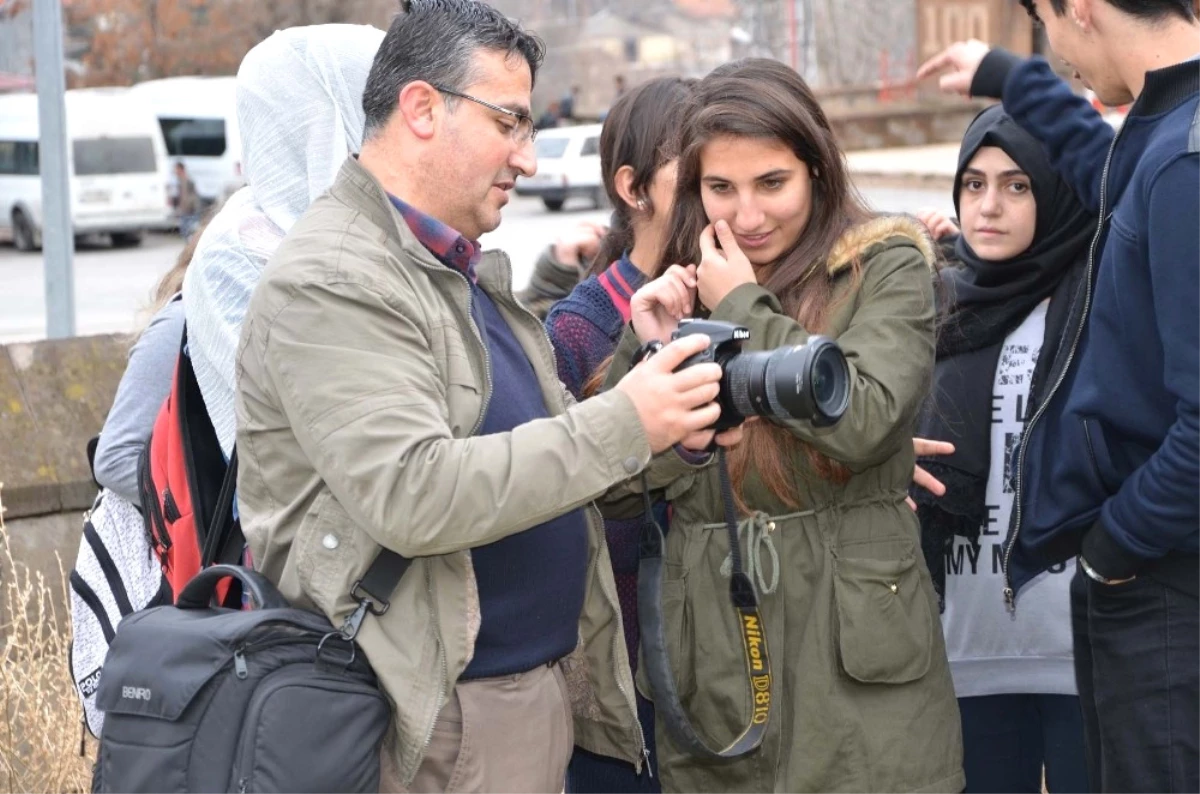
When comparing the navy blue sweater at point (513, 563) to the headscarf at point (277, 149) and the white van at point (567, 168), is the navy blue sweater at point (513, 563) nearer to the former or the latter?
the headscarf at point (277, 149)

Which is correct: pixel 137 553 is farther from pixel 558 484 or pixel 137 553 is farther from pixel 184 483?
pixel 558 484

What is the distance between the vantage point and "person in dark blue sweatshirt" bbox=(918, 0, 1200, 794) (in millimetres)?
2535

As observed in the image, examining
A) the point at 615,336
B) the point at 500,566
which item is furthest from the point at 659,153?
the point at 500,566

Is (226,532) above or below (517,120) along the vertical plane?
below

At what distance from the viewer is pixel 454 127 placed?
2.47 metres

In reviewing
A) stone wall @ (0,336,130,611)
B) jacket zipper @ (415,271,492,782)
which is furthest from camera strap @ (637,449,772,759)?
stone wall @ (0,336,130,611)

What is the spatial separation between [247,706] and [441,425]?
47 cm

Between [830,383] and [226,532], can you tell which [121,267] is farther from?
[830,383]

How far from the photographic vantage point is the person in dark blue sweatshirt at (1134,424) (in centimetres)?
254

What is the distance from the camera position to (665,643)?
2801 mm

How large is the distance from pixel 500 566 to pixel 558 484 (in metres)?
0.30

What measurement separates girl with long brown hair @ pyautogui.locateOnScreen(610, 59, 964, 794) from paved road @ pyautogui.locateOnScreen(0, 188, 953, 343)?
12.3 metres

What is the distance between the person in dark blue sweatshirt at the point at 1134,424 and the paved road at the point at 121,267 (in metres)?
12.4

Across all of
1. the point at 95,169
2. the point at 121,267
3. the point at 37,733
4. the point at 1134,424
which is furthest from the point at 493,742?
the point at 95,169
